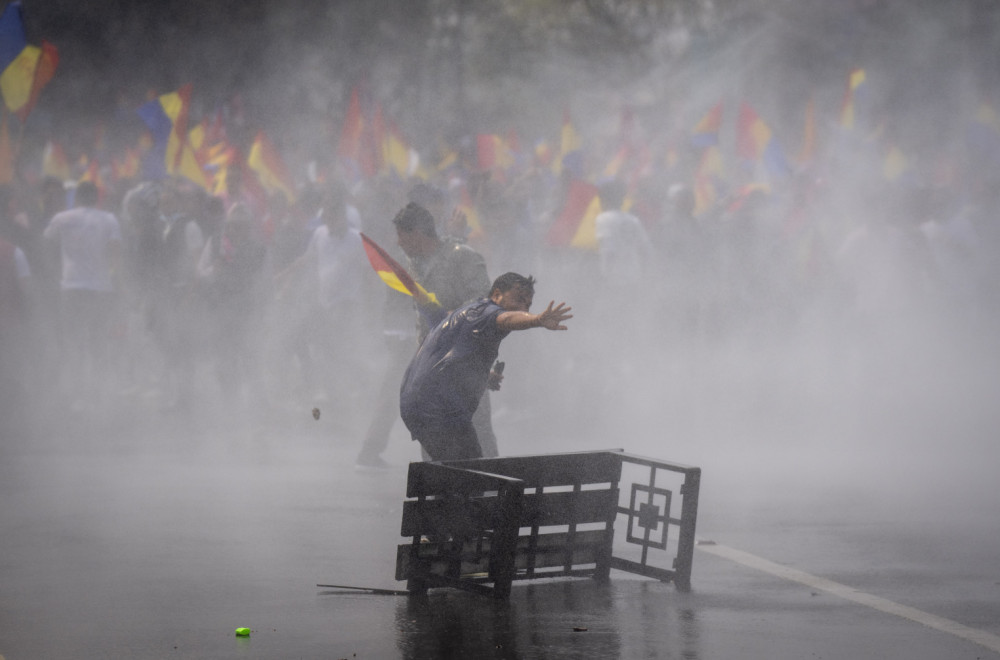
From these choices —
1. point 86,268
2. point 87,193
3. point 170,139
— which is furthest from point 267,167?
point 86,268

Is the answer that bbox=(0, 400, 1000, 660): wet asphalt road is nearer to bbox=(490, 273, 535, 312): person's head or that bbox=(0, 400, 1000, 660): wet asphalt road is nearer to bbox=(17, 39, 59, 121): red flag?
bbox=(490, 273, 535, 312): person's head

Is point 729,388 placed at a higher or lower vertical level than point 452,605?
higher

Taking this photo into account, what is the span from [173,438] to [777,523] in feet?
16.2

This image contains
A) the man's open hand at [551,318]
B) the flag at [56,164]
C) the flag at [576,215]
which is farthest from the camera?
the flag at [56,164]

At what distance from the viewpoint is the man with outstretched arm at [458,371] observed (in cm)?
634

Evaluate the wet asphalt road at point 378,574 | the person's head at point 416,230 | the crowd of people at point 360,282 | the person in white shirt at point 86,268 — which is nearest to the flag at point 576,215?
the crowd of people at point 360,282

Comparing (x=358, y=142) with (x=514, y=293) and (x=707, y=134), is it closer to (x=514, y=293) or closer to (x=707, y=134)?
(x=707, y=134)

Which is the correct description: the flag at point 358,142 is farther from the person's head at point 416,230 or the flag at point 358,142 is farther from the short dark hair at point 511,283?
the short dark hair at point 511,283

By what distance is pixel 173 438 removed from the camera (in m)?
11.3

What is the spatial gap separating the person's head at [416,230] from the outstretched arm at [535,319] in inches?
64.1

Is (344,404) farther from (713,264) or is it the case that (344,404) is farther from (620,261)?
(713,264)

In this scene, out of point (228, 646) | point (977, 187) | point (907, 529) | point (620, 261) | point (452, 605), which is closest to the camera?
point (228, 646)

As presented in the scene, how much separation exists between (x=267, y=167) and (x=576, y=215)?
167 inches

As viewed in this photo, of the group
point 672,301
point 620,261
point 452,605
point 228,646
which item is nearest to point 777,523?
point 452,605
